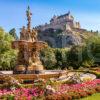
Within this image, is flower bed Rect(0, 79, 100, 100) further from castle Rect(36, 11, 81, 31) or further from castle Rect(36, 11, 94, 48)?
castle Rect(36, 11, 81, 31)

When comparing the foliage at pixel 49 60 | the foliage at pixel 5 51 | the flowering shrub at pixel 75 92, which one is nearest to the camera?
the flowering shrub at pixel 75 92

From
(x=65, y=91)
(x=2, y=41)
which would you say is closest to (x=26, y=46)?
(x=65, y=91)

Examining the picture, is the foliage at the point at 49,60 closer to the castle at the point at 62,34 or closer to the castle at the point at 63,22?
the castle at the point at 62,34

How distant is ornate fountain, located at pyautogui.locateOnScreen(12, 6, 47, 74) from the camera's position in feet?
101

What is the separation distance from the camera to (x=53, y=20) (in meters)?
179

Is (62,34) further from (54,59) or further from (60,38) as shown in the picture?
(54,59)

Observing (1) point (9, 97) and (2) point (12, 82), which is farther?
(2) point (12, 82)

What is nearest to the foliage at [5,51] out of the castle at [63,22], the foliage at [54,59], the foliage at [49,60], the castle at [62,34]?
the foliage at [49,60]

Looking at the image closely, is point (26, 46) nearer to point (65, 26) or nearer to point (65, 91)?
point (65, 91)

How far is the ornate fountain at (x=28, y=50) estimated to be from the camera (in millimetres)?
30891

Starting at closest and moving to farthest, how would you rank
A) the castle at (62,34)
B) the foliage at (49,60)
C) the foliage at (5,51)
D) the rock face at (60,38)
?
the foliage at (5,51), the foliage at (49,60), the rock face at (60,38), the castle at (62,34)

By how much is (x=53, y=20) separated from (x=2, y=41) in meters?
128

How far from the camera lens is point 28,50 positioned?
31.4m

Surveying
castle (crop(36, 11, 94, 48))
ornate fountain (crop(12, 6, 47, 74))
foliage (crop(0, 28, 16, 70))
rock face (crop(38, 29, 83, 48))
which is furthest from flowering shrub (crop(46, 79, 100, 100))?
rock face (crop(38, 29, 83, 48))
